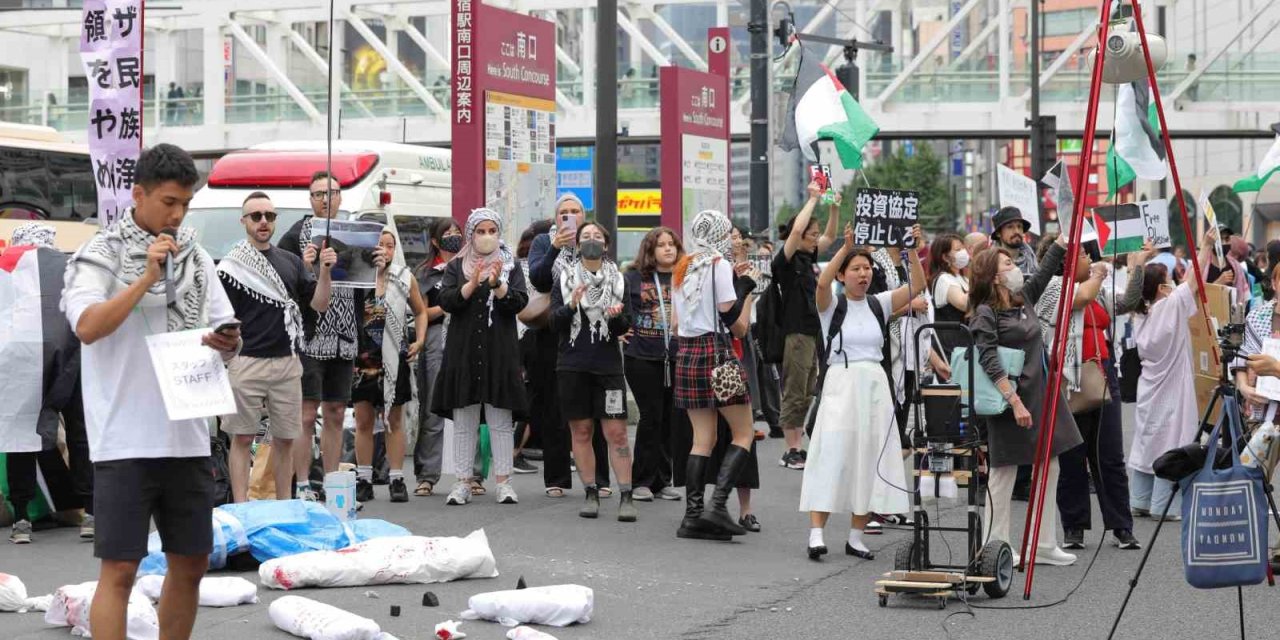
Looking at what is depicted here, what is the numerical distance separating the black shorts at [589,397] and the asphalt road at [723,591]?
2.16 feet

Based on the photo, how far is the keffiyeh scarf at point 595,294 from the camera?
10984 millimetres

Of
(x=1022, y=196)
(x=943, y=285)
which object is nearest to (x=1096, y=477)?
(x=943, y=285)

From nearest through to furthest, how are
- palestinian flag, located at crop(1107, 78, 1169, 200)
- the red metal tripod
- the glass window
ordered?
the red metal tripod
palestinian flag, located at crop(1107, 78, 1169, 200)
the glass window

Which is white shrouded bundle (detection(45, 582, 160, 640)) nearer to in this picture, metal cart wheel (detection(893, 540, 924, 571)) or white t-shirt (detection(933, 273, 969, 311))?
metal cart wheel (detection(893, 540, 924, 571))

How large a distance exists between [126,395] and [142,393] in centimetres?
5

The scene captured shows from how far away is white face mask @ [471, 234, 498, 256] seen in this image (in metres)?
11.2

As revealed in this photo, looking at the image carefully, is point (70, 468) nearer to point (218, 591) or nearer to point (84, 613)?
point (218, 591)

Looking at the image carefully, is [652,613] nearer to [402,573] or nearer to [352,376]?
[402,573]

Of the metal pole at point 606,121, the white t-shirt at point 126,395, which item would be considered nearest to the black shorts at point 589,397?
the metal pole at point 606,121

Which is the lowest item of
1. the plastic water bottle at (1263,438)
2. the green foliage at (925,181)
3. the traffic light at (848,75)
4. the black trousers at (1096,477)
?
the black trousers at (1096,477)

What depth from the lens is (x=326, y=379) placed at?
35.6ft

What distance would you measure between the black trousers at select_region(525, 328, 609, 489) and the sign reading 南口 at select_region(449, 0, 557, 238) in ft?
6.93

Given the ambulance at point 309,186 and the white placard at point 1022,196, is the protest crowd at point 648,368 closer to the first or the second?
the white placard at point 1022,196

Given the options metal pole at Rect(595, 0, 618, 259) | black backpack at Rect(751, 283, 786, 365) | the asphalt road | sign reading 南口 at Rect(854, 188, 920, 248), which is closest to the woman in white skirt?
sign reading 南口 at Rect(854, 188, 920, 248)
